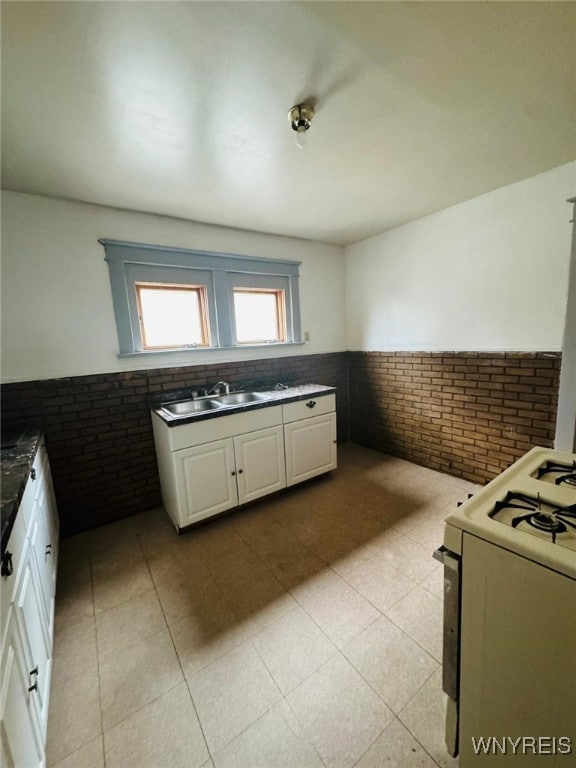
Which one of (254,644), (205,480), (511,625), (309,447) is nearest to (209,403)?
(205,480)

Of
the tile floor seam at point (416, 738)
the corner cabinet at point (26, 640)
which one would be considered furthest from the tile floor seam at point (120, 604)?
the tile floor seam at point (416, 738)

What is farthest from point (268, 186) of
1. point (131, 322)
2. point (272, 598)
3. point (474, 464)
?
point (474, 464)

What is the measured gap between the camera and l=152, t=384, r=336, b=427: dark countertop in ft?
6.73

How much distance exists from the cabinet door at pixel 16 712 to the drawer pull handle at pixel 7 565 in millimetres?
121

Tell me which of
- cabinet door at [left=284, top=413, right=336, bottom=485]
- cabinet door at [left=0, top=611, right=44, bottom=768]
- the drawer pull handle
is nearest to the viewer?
cabinet door at [left=0, top=611, right=44, bottom=768]

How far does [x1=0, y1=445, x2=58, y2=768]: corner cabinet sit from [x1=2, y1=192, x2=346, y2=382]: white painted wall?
0.99 metres

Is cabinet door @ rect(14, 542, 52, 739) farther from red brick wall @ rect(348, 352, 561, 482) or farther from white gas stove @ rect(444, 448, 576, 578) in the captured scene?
red brick wall @ rect(348, 352, 561, 482)

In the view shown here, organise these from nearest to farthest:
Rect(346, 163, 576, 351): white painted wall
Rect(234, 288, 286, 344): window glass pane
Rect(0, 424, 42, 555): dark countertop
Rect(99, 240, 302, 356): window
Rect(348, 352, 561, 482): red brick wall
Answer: Rect(0, 424, 42, 555): dark countertop < Rect(346, 163, 576, 351): white painted wall < Rect(348, 352, 561, 482): red brick wall < Rect(99, 240, 302, 356): window < Rect(234, 288, 286, 344): window glass pane

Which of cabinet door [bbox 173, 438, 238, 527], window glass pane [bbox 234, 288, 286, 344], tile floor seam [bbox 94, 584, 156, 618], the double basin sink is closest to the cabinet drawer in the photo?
the double basin sink

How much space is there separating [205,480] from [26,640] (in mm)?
1243

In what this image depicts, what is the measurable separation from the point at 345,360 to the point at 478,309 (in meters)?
1.56

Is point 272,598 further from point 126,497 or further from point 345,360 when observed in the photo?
point 345,360

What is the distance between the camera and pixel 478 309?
2475 millimetres

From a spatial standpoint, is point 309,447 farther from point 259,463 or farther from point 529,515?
point 529,515
